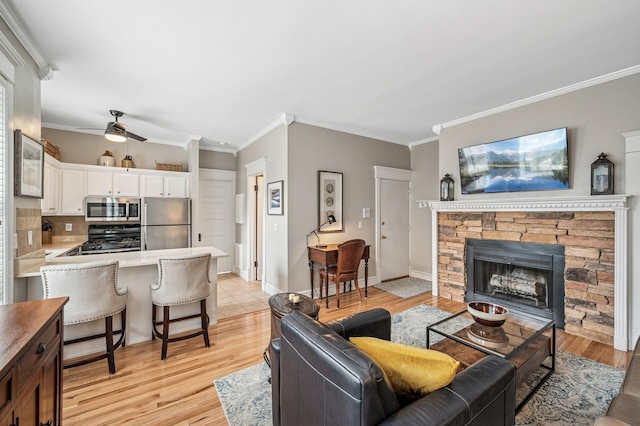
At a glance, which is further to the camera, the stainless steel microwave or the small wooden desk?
the stainless steel microwave

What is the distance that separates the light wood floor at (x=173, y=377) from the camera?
184cm

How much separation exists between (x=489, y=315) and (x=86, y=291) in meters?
3.14

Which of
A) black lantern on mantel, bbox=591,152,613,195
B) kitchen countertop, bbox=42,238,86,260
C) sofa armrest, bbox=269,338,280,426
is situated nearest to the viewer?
sofa armrest, bbox=269,338,280,426

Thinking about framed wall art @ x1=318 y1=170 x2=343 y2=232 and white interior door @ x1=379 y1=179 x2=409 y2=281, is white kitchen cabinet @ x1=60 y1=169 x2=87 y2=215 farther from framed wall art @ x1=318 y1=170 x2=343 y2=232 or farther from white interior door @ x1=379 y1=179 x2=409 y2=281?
white interior door @ x1=379 y1=179 x2=409 y2=281

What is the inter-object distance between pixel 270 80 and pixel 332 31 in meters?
0.98

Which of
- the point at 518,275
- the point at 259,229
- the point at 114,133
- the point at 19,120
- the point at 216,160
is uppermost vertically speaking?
the point at 216,160

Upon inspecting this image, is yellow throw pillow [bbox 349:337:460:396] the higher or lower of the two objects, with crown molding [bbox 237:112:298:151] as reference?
lower

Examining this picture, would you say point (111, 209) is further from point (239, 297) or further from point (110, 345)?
point (110, 345)

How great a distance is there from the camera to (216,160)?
5.68 metres

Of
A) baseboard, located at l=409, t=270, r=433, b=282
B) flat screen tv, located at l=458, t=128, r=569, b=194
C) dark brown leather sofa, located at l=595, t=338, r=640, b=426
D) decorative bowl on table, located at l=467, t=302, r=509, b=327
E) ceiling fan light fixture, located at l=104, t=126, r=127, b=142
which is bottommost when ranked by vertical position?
baseboard, located at l=409, t=270, r=433, b=282

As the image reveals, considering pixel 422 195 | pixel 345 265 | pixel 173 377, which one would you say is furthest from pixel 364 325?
pixel 422 195

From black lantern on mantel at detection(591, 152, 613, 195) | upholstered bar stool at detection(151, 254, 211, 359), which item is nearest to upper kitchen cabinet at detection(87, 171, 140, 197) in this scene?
upholstered bar stool at detection(151, 254, 211, 359)

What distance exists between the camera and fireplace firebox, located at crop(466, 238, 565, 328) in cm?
313

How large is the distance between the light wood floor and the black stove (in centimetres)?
236
